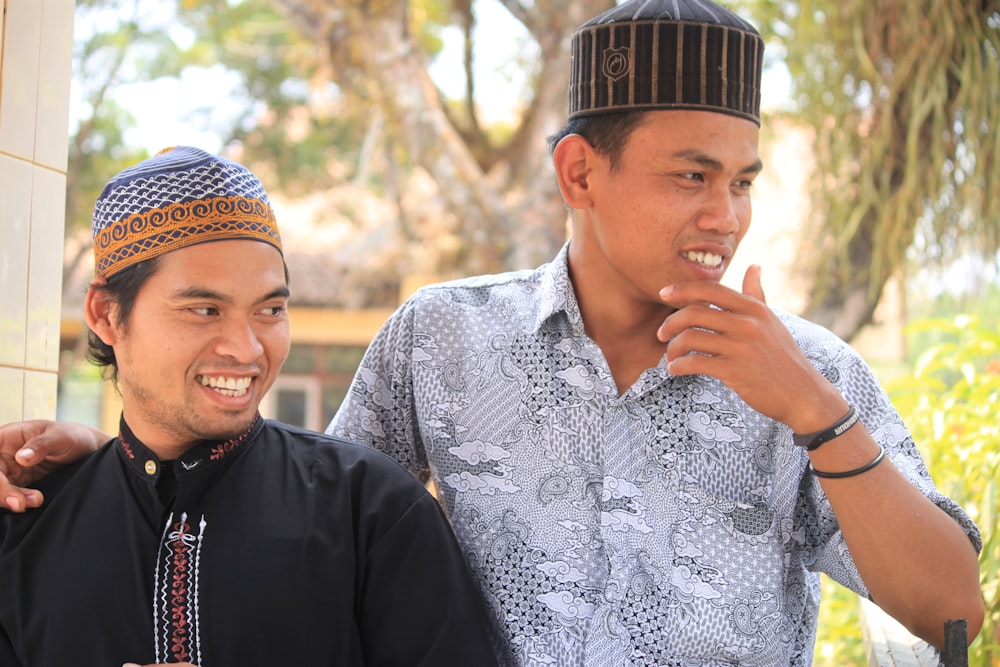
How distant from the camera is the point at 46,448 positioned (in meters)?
2.29

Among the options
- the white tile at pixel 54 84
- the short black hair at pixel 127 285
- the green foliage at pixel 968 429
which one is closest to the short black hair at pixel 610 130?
the short black hair at pixel 127 285

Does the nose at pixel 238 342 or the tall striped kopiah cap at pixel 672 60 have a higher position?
the tall striped kopiah cap at pixel 672 60

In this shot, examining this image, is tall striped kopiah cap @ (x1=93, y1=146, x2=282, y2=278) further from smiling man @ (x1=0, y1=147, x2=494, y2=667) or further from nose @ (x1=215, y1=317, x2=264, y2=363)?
nose @ (x1=215, y1=317, x2=264, y2=363)

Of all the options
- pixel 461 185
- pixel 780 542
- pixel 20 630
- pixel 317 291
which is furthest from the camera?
pixel 317 291

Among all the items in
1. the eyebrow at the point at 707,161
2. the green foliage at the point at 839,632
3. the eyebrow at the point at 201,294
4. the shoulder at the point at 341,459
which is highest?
the eyebrow at the point at 707,161

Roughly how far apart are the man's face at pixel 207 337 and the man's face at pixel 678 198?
744mm

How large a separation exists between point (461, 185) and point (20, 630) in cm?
605

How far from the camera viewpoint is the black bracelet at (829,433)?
199 centimetres

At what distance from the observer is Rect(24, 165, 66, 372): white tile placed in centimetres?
257

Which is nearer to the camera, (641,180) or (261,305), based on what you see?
(261,305)

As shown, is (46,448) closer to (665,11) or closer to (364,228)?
(665,11)

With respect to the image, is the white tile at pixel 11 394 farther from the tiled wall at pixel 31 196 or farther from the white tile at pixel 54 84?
the white tile at pixel 54 84

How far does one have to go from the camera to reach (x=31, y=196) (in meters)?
2.56

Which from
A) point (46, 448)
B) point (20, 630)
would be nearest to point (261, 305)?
point (46, 448)
